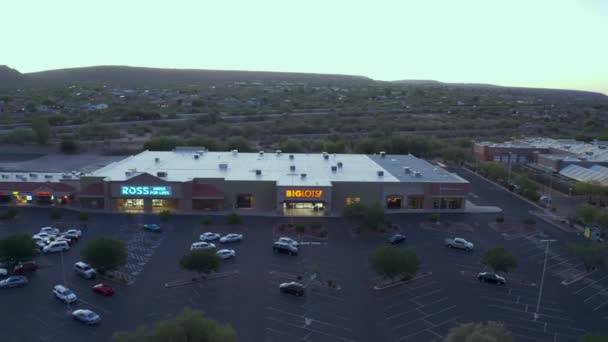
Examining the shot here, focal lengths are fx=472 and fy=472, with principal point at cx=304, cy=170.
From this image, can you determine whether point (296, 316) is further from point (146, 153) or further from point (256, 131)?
point (256, 131)

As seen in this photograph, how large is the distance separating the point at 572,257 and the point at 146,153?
4448cm

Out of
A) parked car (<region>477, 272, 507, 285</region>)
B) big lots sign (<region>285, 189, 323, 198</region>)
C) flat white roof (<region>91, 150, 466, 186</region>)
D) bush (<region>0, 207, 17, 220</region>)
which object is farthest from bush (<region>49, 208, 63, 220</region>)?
parked car (<region>477, 272, 507, 285</region>)

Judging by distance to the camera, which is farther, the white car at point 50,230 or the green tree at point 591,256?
the white car at point 50,230

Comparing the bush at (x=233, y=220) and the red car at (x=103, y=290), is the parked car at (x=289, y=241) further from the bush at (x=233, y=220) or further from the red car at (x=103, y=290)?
the red car at (x=103, y=290)

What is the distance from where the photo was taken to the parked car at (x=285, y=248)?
32531 mm

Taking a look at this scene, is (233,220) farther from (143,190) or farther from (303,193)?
(143,190)

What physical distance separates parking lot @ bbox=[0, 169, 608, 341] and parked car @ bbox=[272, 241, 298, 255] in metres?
0.41

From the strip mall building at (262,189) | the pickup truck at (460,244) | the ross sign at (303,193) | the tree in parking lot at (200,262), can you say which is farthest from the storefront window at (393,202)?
the tree in parking lot at (200,262)

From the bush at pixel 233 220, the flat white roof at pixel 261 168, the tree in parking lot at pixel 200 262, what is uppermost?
the flat white roof at pixel 261 168

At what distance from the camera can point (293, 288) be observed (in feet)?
86.4

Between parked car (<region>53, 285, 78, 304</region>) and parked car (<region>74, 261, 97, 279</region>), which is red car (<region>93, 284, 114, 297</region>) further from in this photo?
parked car (<region>74, 261, 97, 279</region>)

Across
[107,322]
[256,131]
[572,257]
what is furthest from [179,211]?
[256,131]

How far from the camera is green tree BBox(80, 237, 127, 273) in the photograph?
27797 mm

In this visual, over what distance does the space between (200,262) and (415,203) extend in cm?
2413
